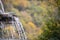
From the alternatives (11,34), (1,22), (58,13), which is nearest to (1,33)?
(11,34)

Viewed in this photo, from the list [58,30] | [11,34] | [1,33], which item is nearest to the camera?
[58,30]

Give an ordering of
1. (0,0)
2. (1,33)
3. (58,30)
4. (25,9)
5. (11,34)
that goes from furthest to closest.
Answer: (25,9) → (0,0) → (11,34) → (1,33) → (58,30)

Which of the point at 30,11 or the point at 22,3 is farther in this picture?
the point at 22,3

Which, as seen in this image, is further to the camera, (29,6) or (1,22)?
(29,6)

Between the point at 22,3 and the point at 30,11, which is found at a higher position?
the point at 22,3

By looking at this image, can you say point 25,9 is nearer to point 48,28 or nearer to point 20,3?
point 20,3

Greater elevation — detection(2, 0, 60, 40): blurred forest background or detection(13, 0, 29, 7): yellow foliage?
detection(13, 0, 29, 7): yellow foliage

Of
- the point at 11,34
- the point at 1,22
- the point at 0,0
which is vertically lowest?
the point at 11,34

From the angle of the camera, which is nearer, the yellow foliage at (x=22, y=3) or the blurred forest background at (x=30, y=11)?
the blurred forest background at (x=30, y=11)

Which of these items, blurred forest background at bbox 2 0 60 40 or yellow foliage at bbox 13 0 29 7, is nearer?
blurred forest background at bbox 2 0 60 40

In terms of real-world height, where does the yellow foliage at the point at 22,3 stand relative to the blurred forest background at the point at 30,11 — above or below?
above

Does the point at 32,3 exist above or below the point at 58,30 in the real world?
below
